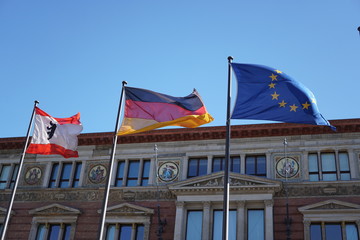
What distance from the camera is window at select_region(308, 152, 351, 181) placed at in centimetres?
3044

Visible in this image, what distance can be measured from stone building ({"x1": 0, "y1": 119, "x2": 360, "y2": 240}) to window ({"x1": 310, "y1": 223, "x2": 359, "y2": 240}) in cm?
6

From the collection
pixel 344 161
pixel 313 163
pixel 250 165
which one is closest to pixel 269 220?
pixel 250 165

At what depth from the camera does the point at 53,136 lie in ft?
84.1

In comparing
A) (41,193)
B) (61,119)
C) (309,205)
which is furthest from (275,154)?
(41,193)

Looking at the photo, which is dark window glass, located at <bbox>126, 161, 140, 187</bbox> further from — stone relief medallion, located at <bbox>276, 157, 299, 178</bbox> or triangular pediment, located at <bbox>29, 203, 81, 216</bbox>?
stone relief medallion, located at <bbox>276, 157, 299, 178</bbox>

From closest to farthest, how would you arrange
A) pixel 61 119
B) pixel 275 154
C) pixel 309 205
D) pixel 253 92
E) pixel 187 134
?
pixel 253 92
pixel 61 119
pixel 309 205
pixel 275 154
pixel 187 134

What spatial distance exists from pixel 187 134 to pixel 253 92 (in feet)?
46.8

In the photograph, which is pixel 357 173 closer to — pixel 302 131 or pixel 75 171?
pixel 302 131

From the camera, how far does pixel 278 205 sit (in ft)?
98.8

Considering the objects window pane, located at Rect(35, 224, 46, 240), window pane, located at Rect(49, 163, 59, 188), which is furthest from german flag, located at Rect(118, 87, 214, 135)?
window pane, located at Rect(49, 163, 59, 188)

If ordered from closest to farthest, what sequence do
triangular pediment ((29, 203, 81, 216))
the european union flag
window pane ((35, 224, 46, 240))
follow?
the european union flag
triangular pediment ((29, 203, 81, 216))
window pane ((35, 224, 46, 240))

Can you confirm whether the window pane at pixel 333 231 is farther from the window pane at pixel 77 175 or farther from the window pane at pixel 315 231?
the window pane at pixel 77 175

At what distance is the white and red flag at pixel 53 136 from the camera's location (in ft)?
83.3

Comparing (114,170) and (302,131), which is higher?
(302,131)
